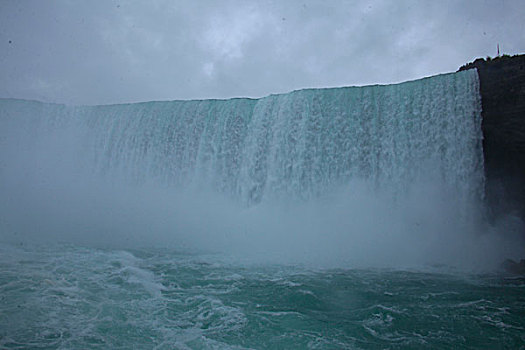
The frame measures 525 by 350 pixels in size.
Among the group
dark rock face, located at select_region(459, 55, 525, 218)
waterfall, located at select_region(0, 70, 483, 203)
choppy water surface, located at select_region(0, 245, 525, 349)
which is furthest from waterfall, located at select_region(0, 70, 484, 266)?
choppy water surface, located at select_region(0, 245, 525, 349)

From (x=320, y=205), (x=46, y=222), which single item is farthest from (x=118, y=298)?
(x=46, y=222)

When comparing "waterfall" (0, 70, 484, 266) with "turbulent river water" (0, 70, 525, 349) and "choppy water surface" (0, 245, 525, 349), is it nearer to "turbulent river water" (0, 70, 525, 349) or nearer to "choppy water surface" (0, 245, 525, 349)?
"turbulent river water" (0, 70, 525, 349)

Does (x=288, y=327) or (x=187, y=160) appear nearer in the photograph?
(x=288, y=327)

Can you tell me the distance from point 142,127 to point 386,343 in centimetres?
1362

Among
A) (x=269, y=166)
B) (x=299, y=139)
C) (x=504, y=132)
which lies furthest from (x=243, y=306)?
(x=504, y=132)

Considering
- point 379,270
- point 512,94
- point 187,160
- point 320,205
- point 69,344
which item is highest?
point 512,94

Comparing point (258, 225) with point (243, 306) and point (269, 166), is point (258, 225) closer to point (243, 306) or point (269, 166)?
point (269, 166)

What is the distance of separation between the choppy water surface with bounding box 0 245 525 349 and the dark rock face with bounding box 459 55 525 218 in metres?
3.39

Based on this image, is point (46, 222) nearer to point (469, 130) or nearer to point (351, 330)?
point (351, 330)

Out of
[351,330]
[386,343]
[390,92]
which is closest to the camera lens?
[386,343]

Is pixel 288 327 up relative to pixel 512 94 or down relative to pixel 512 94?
down

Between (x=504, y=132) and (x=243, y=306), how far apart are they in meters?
8.39

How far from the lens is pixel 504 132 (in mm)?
9188

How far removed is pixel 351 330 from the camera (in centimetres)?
419
